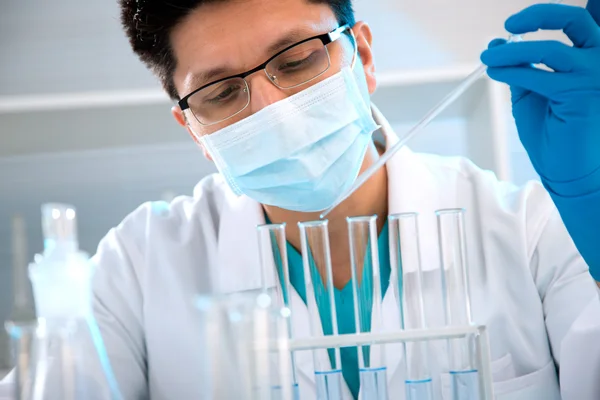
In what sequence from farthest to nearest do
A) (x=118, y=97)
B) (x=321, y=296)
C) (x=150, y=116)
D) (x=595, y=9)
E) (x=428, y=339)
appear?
(x=150, y=116) → (x=118, y=97) → (x=595, y=9) → (x=321, y=296) → (x=428, y=339)

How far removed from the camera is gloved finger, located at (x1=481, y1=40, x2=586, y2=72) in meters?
1.11

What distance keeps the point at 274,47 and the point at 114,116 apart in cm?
162

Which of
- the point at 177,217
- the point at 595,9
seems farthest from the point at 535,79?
the point at 177,217

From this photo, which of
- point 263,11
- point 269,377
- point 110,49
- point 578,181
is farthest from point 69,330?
point 110,49

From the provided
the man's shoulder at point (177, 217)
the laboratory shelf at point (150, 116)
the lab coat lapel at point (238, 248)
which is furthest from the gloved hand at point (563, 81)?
the laboratory shelf at point (150, 116)

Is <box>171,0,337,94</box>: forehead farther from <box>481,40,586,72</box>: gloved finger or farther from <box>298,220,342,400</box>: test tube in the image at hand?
<box>298,220,342,400</box>: test tube

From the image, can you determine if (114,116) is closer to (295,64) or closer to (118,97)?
(118,97)

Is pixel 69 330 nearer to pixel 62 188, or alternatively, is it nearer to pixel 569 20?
pixel 569 20

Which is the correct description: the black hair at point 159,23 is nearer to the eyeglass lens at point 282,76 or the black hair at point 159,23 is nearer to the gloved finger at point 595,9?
the eyeglass lens at point 282,76

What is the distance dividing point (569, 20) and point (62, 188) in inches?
105

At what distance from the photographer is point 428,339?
90 centimetres

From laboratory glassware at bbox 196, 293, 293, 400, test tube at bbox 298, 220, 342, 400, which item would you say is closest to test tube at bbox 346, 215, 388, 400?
test tube at bbox 298, 220, 342, 400

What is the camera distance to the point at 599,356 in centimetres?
131

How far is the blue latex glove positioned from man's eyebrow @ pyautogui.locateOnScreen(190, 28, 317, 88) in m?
0.46
